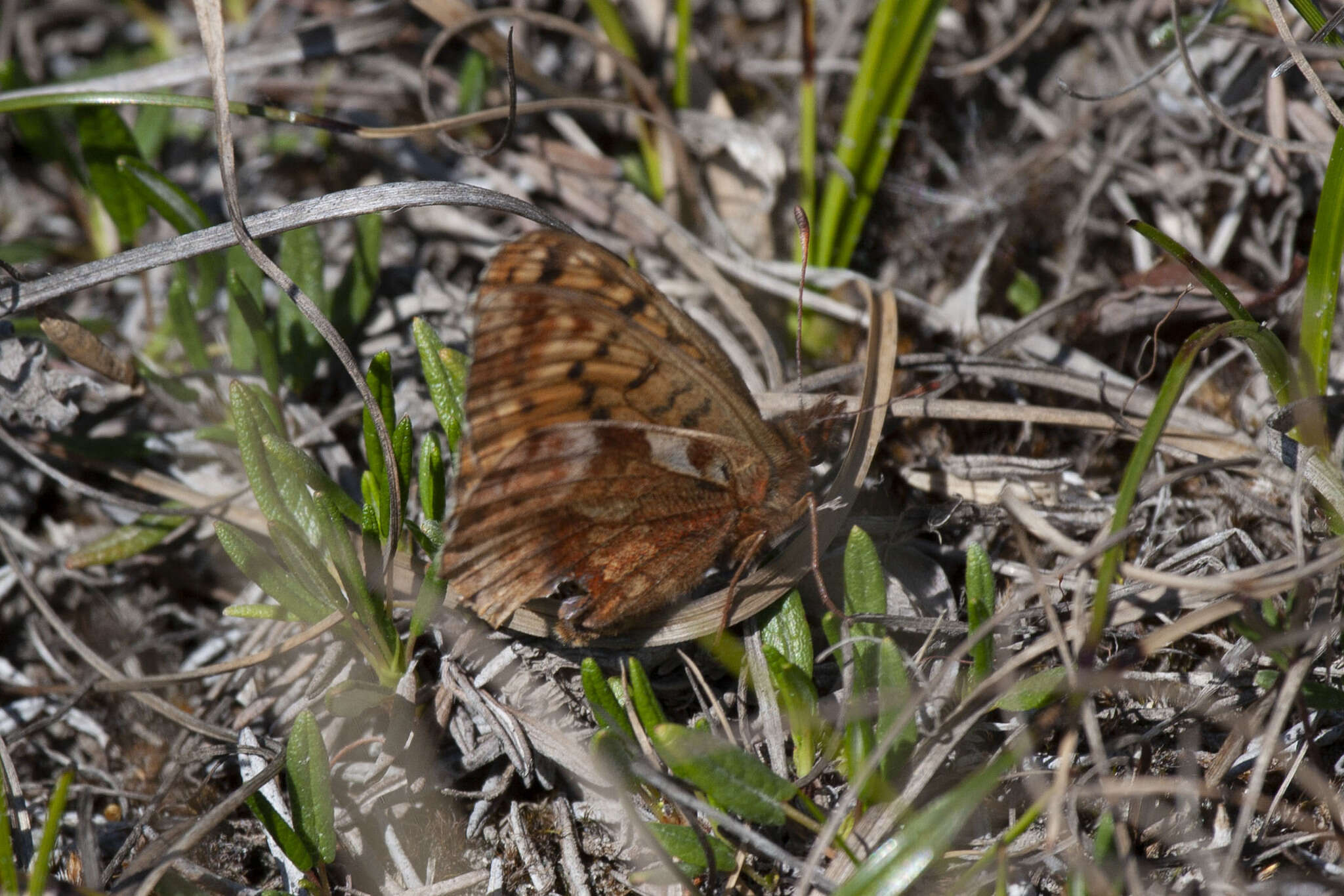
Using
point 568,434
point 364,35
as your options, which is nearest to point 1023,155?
point 568,434

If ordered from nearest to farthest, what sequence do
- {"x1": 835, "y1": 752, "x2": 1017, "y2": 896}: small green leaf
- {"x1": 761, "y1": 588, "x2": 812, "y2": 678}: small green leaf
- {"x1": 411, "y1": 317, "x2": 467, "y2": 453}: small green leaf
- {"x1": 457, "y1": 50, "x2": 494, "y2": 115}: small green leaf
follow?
→ {"x1": 835, "y1": 752, "x2": 1017, "y2": 896}: small green leaf
{"x1": 761, "y1": 588, "x2": 812, "y2": 678}: small green leaf
{"x1": 411, "y1": 317, "x2": 467, "y2": 453}: small green leaf
{"x1": 457, "y1": 50, "x2": 494, "y2": 115}: small green leaf

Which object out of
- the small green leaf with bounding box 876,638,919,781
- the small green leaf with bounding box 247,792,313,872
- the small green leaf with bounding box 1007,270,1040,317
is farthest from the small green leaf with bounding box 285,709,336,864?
the small green leaf with bounding box 1007,270,1040,317

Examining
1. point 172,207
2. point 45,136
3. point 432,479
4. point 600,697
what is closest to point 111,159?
point 172,207

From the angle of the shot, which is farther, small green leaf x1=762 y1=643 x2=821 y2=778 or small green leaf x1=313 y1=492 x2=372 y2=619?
small green leaf x1=313 y1=492 x2=372 y2=619

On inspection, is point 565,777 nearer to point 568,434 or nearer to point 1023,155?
point 568,434

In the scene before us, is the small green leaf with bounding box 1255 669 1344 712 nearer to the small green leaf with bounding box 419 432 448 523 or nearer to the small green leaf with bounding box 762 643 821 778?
the small green leaf with bounding box 762 643 821 778

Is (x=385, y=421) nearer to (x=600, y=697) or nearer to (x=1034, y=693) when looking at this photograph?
(x=600, y=697)
